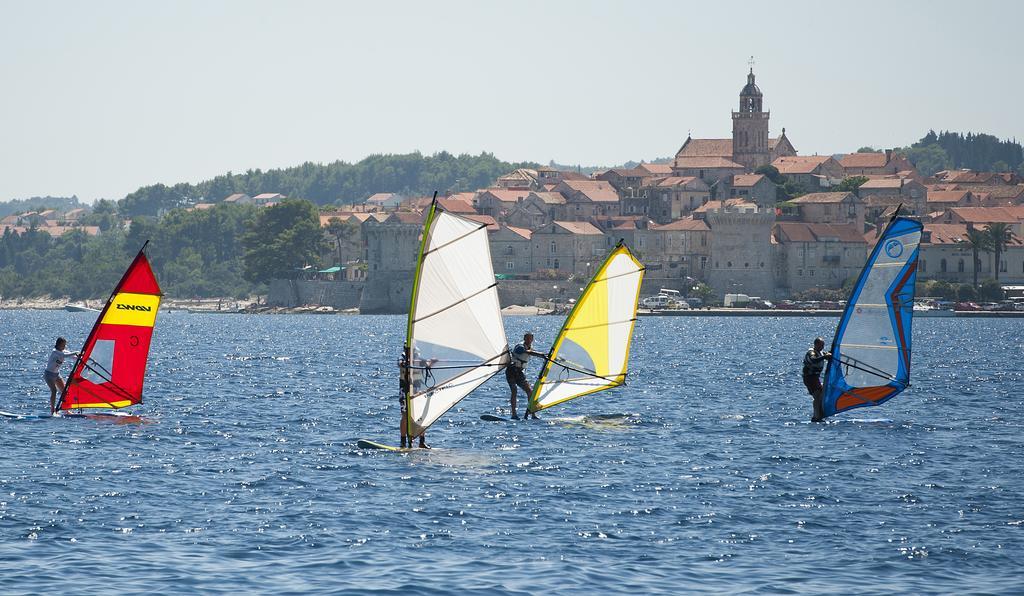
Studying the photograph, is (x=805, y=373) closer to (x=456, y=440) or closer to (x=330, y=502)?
(x=456, y=440)

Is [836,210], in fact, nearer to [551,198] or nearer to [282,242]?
[551,198]

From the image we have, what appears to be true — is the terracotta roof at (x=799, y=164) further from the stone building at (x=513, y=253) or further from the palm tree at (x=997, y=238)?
the stone building at (x=513, y=253)

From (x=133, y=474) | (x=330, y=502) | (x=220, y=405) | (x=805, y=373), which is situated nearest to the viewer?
(x=330, y=502)

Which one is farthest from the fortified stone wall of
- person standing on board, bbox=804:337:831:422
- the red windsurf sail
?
person standing on board, bbox=804:337:831:422

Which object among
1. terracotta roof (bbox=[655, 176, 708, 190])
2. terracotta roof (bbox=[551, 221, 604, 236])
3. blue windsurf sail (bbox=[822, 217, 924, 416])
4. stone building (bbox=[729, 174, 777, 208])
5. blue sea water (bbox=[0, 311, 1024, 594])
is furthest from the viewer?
terracotta roof (bbox=[655, 176, 708, 190])

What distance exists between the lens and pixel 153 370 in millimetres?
62875

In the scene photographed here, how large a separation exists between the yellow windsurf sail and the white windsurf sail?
629 cm

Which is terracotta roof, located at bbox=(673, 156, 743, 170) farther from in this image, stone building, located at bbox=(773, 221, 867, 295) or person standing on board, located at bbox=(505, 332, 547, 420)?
person standing on board, located at bbox=(505, 332, 547, 420)

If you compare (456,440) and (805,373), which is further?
(805,373)

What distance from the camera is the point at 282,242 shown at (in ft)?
578

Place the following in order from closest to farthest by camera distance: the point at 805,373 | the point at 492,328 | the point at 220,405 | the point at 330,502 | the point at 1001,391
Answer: the point at 330,502
the point at 492,328
the point at 805,373
the point at 220,405
the point at 1001,391

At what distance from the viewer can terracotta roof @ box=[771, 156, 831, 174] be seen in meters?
190

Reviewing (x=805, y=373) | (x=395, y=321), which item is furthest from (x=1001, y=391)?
(x=395, y=321)

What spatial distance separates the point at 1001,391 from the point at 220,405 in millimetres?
24591
